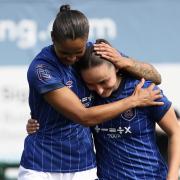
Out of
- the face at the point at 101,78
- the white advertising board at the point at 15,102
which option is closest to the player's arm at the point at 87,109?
the face at the point at 101,78

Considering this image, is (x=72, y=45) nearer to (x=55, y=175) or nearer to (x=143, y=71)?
(x=143, y=71)

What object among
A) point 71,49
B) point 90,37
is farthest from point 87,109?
point 90,37

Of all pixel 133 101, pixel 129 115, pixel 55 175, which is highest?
pixel 133 101

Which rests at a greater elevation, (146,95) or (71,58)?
(71,58)

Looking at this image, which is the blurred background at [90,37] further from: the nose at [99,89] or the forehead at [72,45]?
the forehead at [72,45]

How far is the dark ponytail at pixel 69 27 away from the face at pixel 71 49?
2 centimetres

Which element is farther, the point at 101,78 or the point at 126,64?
the point at 126,64

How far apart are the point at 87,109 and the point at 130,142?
37 cm

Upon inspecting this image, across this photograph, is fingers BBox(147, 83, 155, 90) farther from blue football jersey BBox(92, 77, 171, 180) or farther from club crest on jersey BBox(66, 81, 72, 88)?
club crest on jersey BBox(66, 81, 72, 88)

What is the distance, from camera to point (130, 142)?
4062mm

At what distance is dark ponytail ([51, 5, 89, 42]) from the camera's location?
3.70 meters

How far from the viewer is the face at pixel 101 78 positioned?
3.86 metres

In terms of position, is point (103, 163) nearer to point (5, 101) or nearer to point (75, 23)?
point (75, 23)

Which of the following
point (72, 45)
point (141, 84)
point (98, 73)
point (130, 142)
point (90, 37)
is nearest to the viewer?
point (72, 45)
